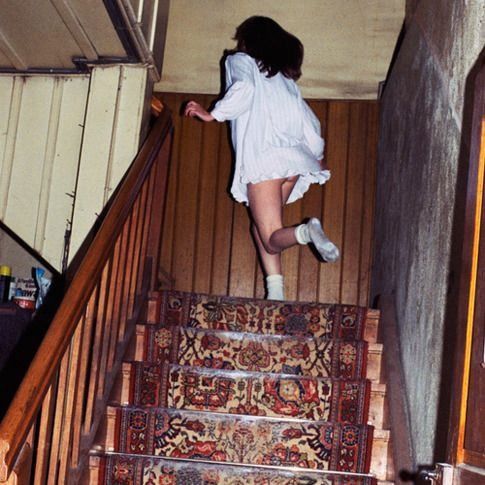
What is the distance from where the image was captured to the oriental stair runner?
8.05ft

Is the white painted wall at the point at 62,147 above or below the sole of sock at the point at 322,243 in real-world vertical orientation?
above

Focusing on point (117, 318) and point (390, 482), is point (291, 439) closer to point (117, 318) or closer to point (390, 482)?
point (390, 482)

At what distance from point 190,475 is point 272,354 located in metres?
0.66

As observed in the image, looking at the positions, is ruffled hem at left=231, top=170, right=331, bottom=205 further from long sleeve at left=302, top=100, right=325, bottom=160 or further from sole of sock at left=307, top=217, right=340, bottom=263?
sole of sock at left=307, top=217, right=340, bottom=263

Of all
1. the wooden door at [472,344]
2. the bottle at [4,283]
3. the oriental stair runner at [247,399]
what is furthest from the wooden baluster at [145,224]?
the wooden door at [472,344]

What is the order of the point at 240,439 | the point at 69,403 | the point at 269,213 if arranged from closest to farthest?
the point at 69,403 < the point at 240,439 < the point at 269,213

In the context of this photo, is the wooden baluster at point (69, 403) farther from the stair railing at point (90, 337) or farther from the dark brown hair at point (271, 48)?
the dark brown hair at point (271, 48)

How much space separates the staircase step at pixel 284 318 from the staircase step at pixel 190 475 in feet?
2.52

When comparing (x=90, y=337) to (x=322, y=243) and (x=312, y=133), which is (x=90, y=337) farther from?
(x=312, y=133)

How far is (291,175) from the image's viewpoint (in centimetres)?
344

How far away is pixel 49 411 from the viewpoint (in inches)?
75.8

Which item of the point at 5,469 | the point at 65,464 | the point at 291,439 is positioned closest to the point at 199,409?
the point at 291,439

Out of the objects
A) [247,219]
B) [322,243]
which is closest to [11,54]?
[247,219]

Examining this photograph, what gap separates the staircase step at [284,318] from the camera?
3109mm
